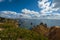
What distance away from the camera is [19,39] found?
33.4ft

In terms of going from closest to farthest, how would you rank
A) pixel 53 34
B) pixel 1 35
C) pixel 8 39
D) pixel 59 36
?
pixel 8 39
pixel 1 35
pixel 59 36
pixel 53 34

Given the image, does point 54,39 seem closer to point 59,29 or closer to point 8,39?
point 59,29

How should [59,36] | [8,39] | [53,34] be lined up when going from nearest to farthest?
[8,39]
[59,36]
[53,34]

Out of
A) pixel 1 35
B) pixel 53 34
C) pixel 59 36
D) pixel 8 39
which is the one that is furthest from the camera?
pixel 53 34

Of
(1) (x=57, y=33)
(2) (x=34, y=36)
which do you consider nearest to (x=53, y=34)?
(1) (x=57, y=33)

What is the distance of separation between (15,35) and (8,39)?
0.91m

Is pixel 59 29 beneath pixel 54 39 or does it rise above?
above

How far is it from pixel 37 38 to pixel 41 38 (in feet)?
0.98

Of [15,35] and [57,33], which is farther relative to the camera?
[57,33]

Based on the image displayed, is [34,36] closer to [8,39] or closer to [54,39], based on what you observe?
[8,39]

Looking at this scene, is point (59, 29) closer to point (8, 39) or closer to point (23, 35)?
point (23, 35)

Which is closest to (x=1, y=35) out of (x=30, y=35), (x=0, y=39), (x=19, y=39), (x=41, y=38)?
(x=0, y=39)

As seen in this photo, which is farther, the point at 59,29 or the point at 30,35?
the point at 59,29

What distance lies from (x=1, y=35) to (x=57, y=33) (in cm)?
659
